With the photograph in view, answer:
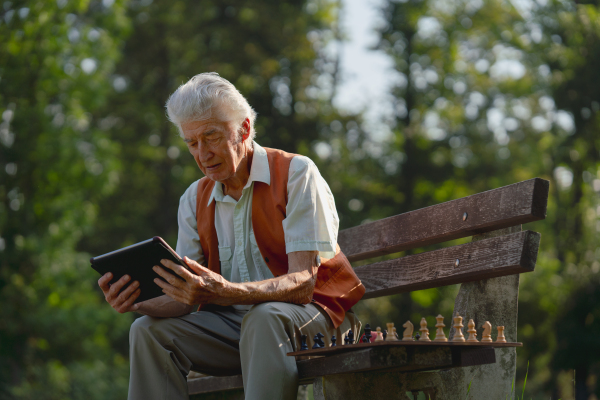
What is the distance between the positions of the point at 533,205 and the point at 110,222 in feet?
58.7

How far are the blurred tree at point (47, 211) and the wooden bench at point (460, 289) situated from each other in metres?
11.7

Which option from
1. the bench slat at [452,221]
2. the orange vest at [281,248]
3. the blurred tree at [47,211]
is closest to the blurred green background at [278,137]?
the blurred tree at [47,211]

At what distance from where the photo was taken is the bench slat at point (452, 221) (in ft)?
8.82

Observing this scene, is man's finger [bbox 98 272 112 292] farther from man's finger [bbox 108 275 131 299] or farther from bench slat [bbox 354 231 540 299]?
bench slat [bbox 354 231 540 299]

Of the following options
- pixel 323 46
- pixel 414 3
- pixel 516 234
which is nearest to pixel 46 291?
pixel 323 46

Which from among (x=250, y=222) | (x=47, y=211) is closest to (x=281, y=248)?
(x=250, y=222)

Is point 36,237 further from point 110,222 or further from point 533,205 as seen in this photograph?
point 533,205

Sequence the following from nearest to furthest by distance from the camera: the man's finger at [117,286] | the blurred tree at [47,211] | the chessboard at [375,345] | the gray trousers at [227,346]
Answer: the chessboard at [375,345] → the gray trousers at [227,346] → the man's finger at [117,286] → the blurred tree at [47,211]

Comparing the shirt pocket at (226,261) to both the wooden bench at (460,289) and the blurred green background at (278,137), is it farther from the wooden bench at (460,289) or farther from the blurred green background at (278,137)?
the blurred green background at (278,137)

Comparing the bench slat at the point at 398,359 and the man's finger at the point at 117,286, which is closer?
the bench slat at the point at 398,359

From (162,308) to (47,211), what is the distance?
1277 cm

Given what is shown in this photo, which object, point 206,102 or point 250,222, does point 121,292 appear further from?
point 206,102

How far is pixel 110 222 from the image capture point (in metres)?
19.4

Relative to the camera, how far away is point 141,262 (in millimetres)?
2600
